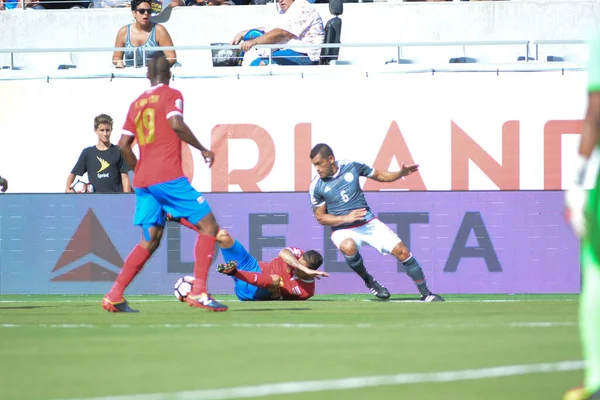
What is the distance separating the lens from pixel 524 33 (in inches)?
824

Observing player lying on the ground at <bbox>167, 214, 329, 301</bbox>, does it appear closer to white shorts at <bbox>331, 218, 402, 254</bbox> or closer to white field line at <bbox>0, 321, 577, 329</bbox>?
white shorts at <bbox>331, 218, 402, 254</bbox>

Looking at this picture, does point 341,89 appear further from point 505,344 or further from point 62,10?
point 505,344

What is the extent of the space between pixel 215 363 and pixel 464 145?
12.0 m

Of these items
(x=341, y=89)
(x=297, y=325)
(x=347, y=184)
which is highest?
(x=341, y=89)

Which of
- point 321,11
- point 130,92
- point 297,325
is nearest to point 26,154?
point 130,92

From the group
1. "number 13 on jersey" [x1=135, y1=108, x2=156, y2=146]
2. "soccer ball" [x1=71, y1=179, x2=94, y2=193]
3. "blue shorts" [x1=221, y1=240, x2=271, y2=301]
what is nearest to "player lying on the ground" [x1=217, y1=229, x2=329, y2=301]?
"blue shorts" [x1=221, y1=240, x2=271, y2=301]

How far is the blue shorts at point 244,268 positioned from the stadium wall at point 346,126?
4.47 m

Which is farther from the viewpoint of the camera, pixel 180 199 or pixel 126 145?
pixel 126 145

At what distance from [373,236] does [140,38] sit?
272 inches

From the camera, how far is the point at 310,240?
16484 millimetres

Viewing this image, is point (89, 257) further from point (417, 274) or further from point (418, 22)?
point (418, 22)

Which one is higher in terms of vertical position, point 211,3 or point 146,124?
point 211,3

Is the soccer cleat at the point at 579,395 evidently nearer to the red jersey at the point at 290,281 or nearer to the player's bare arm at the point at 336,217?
the red jersey at the point at 290,281

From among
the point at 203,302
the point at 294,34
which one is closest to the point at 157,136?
the point at 203,302
